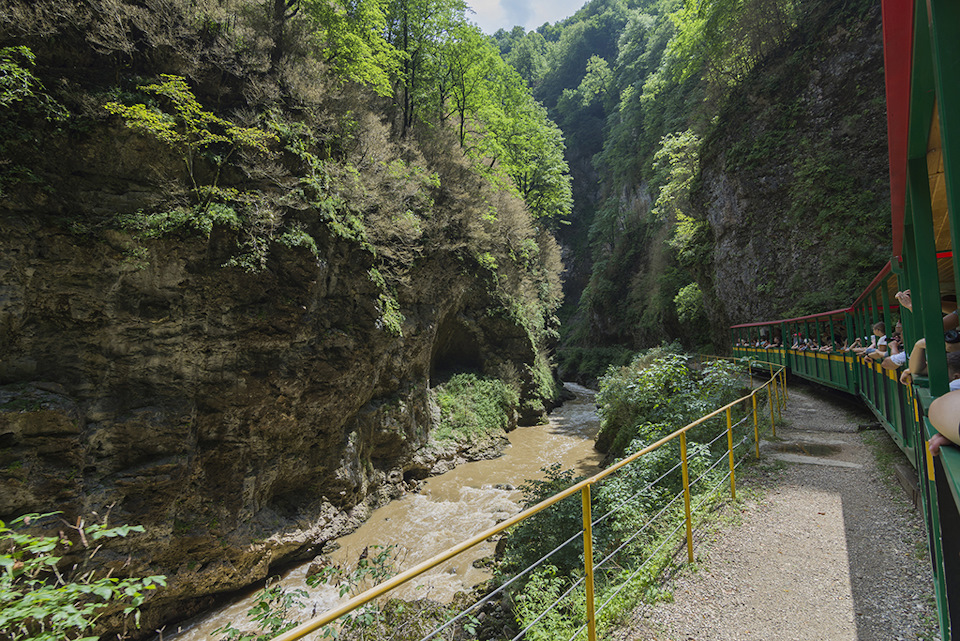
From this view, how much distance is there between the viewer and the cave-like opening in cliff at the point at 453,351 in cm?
1825

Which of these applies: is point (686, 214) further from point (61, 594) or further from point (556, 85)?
point (556, 85)

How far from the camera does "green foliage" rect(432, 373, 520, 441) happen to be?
1565 centimetres

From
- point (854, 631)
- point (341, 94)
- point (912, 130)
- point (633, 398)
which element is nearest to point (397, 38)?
point (341, 94)

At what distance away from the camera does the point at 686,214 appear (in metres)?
26.1

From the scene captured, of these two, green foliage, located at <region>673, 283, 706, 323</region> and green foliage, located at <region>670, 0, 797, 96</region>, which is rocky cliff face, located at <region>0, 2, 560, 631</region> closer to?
green foliage, located at <region>670, 0, 797, 96</region>

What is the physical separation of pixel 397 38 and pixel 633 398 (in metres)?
17.1

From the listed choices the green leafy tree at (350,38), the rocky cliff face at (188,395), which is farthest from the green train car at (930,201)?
the green leafy tree at (350,38)

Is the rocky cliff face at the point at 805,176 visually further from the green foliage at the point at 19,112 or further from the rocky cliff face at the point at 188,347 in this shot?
the green foliage at the point at 19,112

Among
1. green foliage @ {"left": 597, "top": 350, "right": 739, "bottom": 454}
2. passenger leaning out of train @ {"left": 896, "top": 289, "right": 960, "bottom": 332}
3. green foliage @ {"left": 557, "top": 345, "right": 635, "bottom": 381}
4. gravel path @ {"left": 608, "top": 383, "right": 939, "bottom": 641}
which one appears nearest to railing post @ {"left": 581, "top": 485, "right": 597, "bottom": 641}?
gravel path @ {"left": 608, "top": 383, "right": 939, "bottom": 641}

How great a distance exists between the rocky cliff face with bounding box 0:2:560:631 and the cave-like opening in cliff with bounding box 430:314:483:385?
560 cm

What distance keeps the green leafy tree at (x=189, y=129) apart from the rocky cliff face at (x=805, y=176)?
1897 centimetres

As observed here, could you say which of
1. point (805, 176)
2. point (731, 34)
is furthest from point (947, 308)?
point (731, 34)

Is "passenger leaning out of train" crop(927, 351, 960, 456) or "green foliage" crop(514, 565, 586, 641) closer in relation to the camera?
"passenger leaning out of train" crop(927, 351, 960, 456)

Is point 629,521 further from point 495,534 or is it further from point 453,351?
point 453,351
